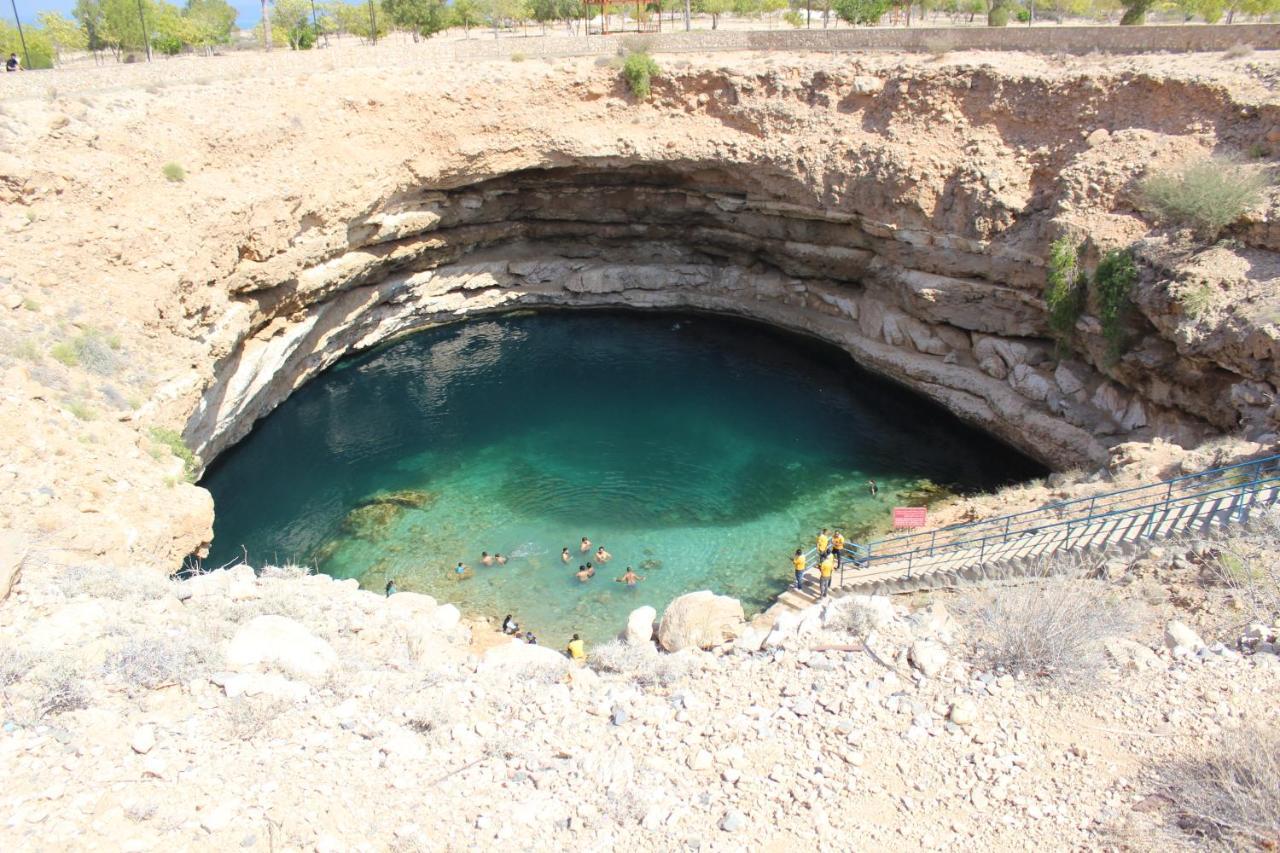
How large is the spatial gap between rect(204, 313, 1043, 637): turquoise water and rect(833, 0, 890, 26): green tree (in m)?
17.0

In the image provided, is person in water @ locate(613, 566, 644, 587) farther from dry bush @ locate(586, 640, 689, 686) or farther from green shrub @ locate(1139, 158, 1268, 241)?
green shrub @ locate(1139, 158, 1268, 241)

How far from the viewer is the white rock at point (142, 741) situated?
8930mm

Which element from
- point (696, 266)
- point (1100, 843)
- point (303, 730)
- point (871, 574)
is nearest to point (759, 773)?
point (1100, 843)

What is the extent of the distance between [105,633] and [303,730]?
3.32 metres

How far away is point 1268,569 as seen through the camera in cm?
1180

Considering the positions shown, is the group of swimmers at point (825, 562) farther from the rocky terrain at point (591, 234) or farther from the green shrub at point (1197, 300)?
the green shrub at point (1197, 300)

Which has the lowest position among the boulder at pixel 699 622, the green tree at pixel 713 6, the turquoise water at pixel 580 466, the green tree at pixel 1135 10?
the turquoise water at pixel 580 466

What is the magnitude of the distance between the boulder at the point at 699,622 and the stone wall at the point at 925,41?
22218 mm

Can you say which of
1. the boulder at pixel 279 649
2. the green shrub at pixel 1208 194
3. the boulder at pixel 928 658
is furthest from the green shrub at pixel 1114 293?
the boulder at pixel 279 649

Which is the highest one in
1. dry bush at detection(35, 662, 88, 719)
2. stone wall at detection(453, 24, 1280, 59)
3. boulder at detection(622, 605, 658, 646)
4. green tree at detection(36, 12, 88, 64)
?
green tree at detection(36, 12, 88, 64)

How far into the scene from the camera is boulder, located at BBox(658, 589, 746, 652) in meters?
15.5

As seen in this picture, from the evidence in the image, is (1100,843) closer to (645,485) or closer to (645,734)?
(645,734)

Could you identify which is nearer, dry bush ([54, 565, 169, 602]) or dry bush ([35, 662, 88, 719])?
dry bush ([35, 662, 88, 719])

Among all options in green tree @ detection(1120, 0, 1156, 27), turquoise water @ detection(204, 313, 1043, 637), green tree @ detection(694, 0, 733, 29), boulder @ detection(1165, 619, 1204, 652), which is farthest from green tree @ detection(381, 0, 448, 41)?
boulder @ detection(1165, 619, 1204, 652)
